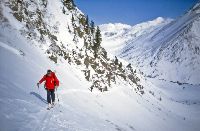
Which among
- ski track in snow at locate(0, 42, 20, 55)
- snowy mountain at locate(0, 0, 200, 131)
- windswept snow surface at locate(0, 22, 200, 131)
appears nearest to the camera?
windswept snow surface at locate(0, 22, 200, 131)

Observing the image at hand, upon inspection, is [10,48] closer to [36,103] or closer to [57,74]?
[57,74]

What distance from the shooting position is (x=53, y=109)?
17.4 m

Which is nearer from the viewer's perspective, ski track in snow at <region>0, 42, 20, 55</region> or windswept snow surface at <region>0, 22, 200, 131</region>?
windswept snow surface at <region>0, 22, 200, 131</region>

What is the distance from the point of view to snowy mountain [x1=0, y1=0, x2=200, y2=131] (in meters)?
15.3

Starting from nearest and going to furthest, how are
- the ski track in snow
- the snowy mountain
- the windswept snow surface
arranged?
the windswept snow surface
the snowy mountain
the ski track in snow

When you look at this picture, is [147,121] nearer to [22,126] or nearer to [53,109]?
[53,109]

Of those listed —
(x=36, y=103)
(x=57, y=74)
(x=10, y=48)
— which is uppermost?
(x=10, y=48)

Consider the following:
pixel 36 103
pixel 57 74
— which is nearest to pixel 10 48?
pixel 57 74

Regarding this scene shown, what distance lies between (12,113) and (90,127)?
5.63 metres

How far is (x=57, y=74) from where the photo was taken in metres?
37.1

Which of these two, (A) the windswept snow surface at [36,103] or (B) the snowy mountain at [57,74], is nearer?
(A) the windswept snow surface at [36,103]

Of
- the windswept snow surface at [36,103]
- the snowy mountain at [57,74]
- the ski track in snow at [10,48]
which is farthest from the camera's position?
the ski track in snow at [10,48]

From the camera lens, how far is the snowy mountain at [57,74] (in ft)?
50.1

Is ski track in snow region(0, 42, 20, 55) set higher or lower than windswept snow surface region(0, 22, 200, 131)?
→ higher
